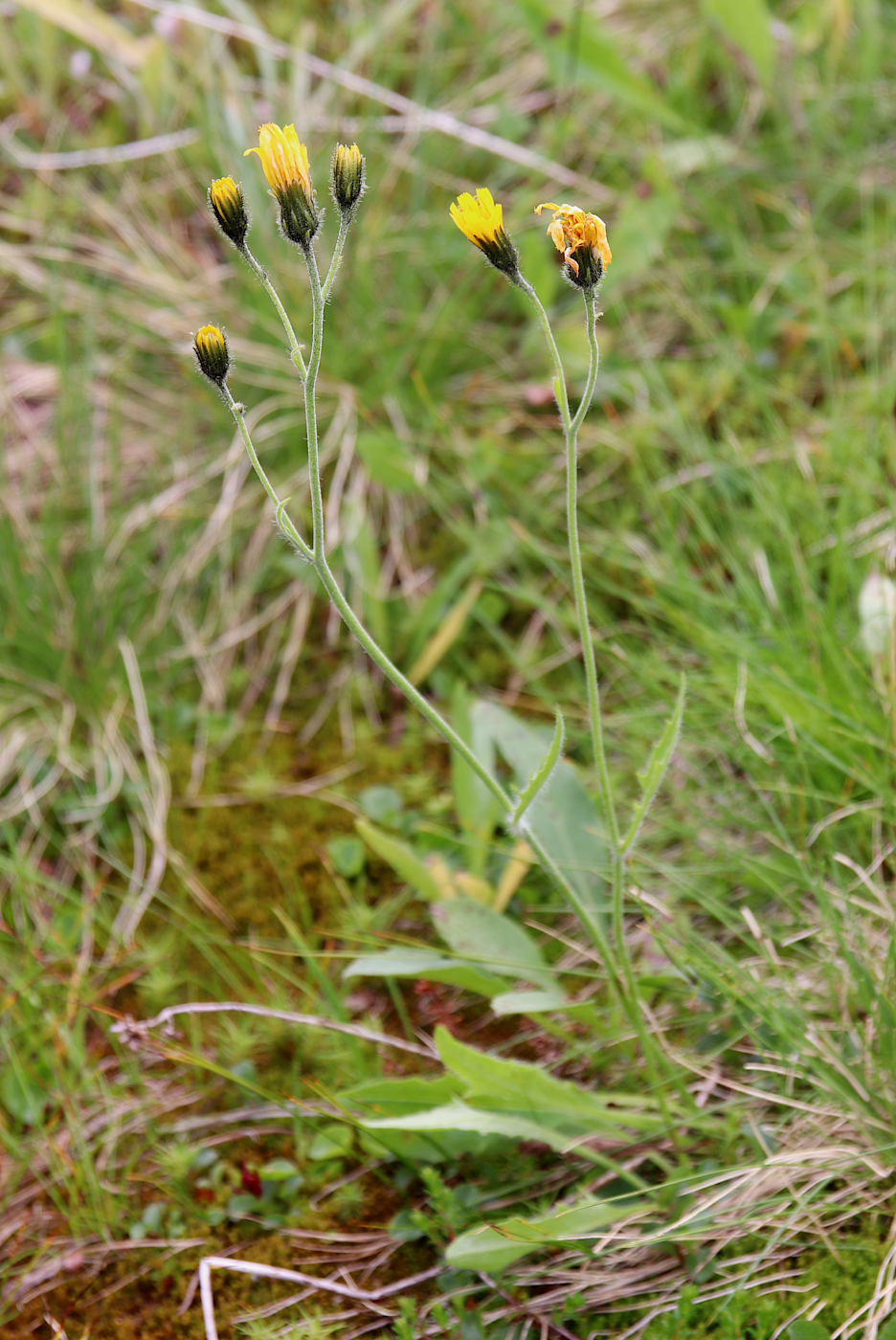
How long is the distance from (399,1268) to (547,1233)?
11.8 inches

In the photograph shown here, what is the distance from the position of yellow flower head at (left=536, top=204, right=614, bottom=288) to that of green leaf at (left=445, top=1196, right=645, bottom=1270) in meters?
1.11

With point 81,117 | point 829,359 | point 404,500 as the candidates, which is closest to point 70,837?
point 404,500

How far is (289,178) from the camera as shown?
1.27m

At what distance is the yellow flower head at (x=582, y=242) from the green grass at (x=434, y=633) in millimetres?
809

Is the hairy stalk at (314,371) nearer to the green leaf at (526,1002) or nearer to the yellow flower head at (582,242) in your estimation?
the yellow flower head at (582,242)

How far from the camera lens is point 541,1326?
1.53 m

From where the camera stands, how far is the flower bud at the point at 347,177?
1289 millimetres

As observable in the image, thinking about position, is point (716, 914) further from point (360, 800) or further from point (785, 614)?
point (360, 800)

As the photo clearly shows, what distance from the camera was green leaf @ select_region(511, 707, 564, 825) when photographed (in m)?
1.33

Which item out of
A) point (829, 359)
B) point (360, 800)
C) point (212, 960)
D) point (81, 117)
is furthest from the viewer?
point (81, 117)

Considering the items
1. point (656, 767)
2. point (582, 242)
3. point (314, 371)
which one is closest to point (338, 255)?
point (314, 371)

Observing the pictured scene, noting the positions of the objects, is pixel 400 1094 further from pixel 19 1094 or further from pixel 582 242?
pixel 582 242

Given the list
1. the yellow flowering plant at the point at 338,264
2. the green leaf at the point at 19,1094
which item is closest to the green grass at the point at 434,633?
the green leaf at the point at 19,1094

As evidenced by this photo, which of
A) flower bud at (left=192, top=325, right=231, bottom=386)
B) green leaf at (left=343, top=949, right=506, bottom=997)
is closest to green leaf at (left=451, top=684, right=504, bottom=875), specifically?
green leaf at (left=343, top=949, right=506, bottom=997)
